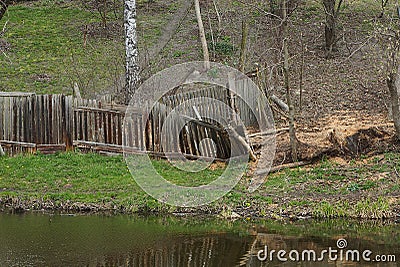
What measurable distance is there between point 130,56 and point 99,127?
3.13m

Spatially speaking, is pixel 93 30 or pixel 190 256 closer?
pixel 190 256

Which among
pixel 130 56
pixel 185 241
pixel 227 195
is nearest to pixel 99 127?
pixel 130 56

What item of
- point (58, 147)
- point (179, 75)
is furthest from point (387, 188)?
point (179, 75)

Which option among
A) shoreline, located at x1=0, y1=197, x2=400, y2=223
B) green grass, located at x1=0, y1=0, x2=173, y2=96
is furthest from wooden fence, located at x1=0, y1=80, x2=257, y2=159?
green grass, located at x1=0, y1=0, x2=173, y2=96

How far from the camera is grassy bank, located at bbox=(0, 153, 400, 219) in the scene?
476 inches

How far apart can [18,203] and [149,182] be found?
2.73 metres

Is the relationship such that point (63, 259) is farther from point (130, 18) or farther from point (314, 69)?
point (314, 69)

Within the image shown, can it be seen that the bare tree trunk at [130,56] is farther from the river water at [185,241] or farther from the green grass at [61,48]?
the river water at [185,241]

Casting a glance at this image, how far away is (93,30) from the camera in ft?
95.1

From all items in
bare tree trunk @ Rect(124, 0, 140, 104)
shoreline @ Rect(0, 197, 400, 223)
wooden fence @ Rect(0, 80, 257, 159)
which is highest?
bare tree trunk @ Rect(124, 0, 140, 104)

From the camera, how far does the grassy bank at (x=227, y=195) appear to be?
39.7ft

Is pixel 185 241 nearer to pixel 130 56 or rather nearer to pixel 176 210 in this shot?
pixel 176 210

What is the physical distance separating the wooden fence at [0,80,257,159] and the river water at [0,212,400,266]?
3.45 meters

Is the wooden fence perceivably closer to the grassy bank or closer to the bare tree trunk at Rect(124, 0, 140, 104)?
the grassy bank
